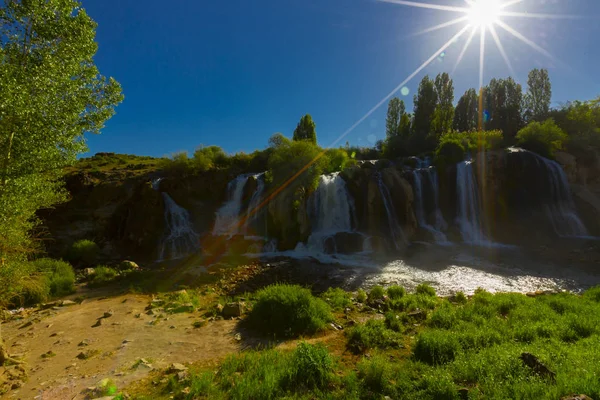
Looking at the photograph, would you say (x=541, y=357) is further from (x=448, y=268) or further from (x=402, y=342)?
(x=448, y=268)

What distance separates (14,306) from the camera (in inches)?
436

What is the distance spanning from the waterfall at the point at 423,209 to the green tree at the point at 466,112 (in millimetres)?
37686

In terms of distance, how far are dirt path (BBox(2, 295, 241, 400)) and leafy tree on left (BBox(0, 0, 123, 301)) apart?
97.6 inches

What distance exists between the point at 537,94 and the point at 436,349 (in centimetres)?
7775

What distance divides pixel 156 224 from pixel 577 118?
62995 mm

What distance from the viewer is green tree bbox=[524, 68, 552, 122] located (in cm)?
5781

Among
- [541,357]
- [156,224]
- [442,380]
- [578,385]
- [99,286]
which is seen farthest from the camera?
[156,224]

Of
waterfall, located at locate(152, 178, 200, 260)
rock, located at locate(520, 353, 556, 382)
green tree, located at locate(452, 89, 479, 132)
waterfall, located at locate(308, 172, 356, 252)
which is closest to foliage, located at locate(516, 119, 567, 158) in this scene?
green tree, located at locate(452, 89, 479, 132)

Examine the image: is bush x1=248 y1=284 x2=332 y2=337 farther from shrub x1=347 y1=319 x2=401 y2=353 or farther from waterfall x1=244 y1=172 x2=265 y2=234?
waterfall x1=244 y1=172 x2=265 y2=234

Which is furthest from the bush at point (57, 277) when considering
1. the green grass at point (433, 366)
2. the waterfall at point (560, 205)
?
the waterfall at point (560, 205)

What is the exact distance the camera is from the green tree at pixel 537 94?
57812 mm

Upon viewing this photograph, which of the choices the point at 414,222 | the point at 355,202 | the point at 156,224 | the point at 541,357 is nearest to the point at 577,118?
the point at 414,222

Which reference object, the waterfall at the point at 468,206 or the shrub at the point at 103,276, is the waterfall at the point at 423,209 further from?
the shrub at the point at 103,276

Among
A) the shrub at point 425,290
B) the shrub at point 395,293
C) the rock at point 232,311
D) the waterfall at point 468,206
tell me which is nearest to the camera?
the rock at point 232,311
